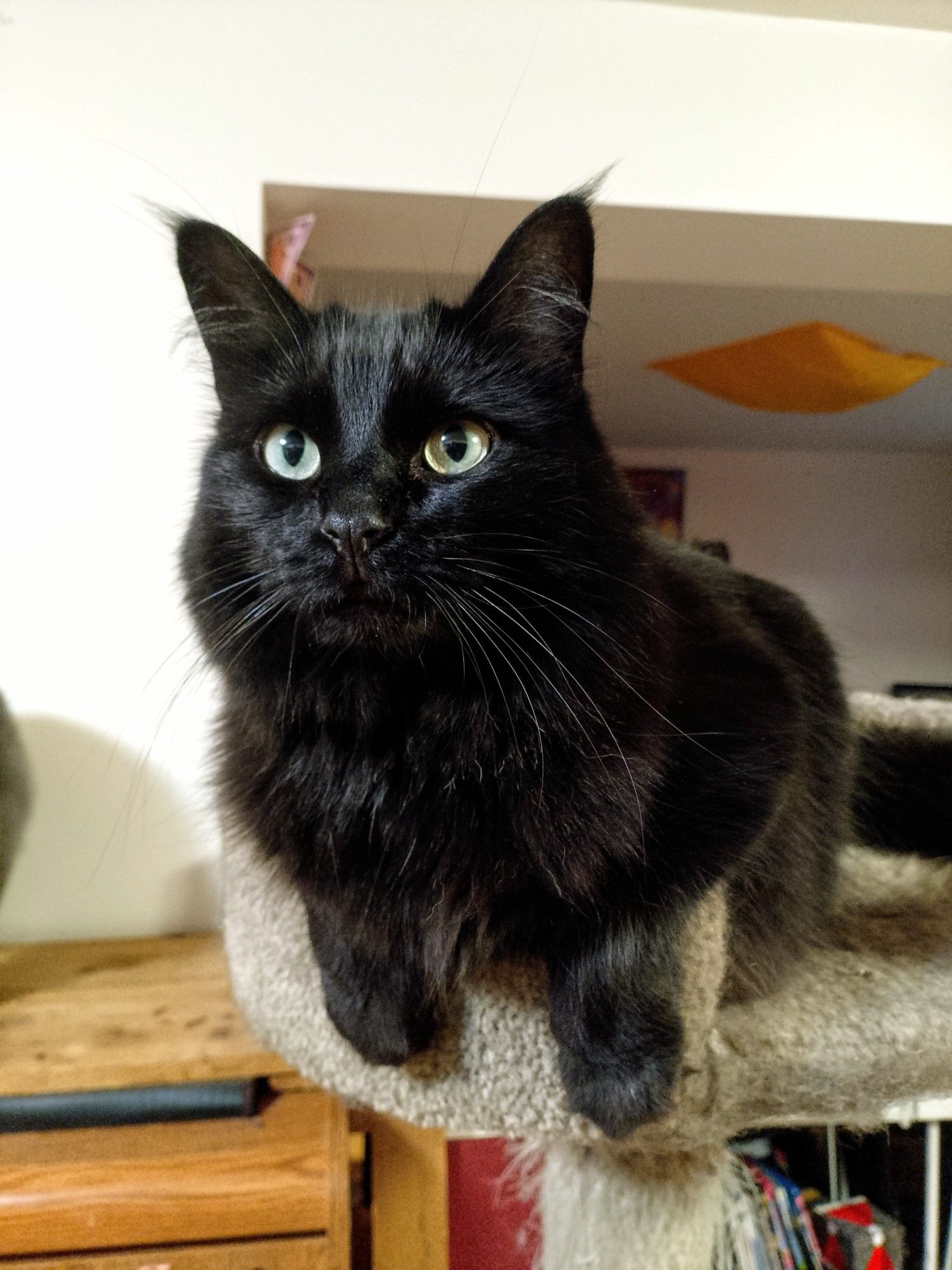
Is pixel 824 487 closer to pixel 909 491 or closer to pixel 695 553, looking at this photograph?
pixel 909 491

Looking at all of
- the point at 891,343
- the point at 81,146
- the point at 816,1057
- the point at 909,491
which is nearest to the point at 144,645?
the point at 81,146

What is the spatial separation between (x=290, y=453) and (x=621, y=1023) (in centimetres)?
46

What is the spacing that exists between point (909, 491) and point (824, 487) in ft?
1.63

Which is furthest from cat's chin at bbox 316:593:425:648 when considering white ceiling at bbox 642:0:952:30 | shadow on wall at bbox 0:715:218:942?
white ceiling at bbox 642:0:952:30

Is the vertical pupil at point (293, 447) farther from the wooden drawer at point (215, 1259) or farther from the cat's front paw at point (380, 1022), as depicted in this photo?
the wooden drawer at point (215, 1259)

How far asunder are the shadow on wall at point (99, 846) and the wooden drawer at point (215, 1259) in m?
0.49

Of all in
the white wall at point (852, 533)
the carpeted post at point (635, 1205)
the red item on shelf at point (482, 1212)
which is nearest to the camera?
the carpeted post at point (635, 1205)

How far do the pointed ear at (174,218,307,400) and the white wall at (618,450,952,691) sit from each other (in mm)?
4060

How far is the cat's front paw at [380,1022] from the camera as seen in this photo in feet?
1.91

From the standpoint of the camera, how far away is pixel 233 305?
0.65 metres

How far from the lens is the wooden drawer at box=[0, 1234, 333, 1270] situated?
2.64ft

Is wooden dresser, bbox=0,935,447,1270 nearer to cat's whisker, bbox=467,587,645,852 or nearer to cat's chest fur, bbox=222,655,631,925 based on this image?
cat's chest fur, bbox=222,655,631,925

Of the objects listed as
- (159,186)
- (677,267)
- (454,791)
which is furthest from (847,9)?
(454,791)

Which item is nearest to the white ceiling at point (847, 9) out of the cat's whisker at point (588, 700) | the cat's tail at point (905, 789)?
the cat's tail at point (905, 789)
